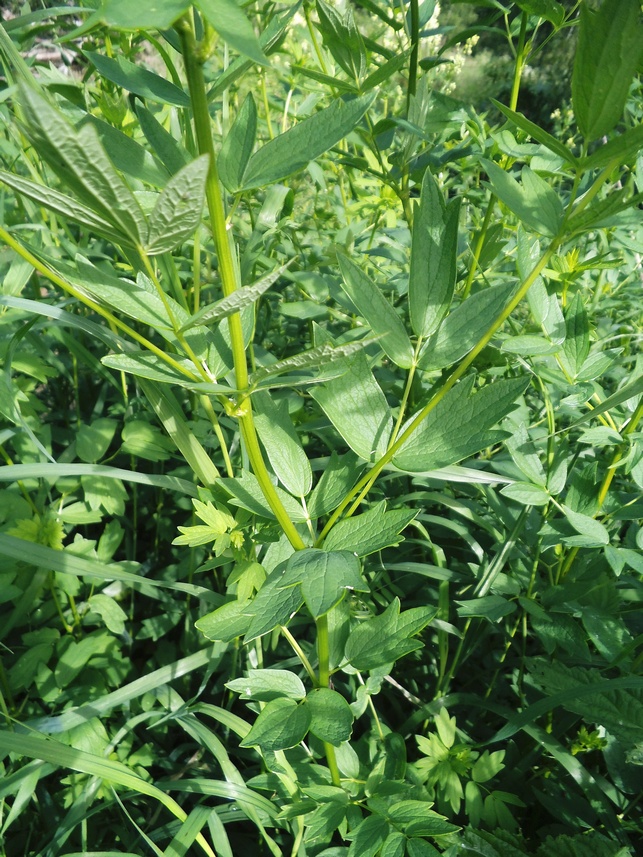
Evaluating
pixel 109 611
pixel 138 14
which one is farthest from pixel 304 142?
pixel 109 611

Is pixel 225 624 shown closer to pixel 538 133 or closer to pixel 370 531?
pixel 370 531

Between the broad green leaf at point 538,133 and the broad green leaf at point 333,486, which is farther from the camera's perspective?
the broad green leaf at point 333,486

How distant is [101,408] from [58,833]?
2.42 feet

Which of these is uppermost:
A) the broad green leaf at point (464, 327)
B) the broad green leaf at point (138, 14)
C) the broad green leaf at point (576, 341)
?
the broad green leaf at point (138, 14)

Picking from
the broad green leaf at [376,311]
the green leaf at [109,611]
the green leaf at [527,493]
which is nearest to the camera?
the broad green leaf at [376,311]

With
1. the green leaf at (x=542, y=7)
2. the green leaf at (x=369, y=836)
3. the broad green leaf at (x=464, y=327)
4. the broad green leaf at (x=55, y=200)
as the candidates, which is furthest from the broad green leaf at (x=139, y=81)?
the green leaf at (x=369, y=836)

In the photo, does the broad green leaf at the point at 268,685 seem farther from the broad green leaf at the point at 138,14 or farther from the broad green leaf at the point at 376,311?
the broad green leaf at the point at 138,14

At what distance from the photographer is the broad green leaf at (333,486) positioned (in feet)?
1.97

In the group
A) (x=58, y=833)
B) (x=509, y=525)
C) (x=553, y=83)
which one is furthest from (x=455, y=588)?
(x=553, y=83)

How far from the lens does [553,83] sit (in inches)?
256

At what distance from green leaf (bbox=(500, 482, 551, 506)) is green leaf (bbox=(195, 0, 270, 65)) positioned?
0.58 metres

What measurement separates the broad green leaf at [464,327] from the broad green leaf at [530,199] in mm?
52

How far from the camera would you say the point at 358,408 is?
57 centimetres

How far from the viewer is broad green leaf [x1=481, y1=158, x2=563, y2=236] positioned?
49cm
